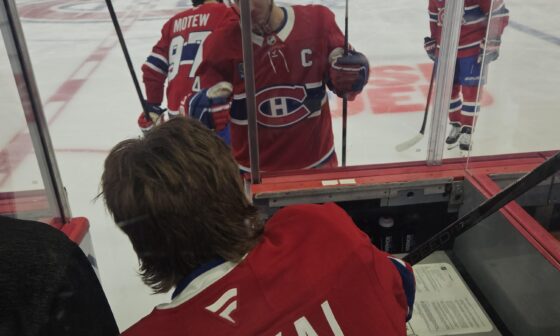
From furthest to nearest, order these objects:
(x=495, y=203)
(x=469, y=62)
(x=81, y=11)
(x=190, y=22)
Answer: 1. (x=81, y=11)
2. (x=190, y=22)
3. (x=469, y=62)
4. (x=495, y=203)

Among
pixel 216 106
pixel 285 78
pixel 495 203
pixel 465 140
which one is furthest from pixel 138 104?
pixel 495 203

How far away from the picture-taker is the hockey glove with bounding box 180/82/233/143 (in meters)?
1.42

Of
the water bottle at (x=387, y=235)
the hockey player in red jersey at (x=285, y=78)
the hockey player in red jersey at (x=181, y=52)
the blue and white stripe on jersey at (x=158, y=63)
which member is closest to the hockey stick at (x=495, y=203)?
the water bottle at (x=387, y=235)

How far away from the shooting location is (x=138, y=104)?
3639 mm

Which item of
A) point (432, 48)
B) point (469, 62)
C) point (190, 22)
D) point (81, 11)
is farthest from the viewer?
point (81, 11)

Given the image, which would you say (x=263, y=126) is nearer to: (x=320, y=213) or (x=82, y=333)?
(x=320, y=213)

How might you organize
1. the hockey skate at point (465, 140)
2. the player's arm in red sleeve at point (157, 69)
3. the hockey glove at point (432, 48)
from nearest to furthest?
the hockey skate at point (465, 140) → the player's arm in red sleeve at point (157, 69) → the hockey glove at point (432, 48)

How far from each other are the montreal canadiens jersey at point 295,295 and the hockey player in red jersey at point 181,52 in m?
1.05

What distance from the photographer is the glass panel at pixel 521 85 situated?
1.83m

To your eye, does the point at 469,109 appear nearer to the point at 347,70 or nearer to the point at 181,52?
the point at 347,70

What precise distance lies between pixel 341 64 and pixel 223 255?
934 millimetres

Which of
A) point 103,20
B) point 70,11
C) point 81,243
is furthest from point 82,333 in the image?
point 70,11

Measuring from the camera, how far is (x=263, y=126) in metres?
1.40

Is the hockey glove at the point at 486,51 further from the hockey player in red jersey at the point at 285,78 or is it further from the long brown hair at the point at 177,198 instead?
the long brown hair at the point at 177,198
